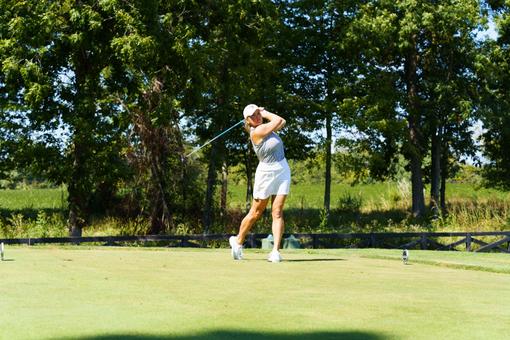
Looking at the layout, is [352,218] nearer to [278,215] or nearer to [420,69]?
[420,69]

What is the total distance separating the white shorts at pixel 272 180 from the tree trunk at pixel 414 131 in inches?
1049

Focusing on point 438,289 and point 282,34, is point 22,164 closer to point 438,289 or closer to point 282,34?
point 282,34

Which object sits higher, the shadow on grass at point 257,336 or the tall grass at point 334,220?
the tall grass at point 334,220

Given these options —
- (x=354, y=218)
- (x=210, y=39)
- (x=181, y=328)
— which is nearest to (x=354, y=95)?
(x=354, y=218)

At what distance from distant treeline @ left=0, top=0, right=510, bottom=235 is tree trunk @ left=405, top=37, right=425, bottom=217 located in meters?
0.09

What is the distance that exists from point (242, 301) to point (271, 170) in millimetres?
4924

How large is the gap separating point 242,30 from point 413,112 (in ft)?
33.4

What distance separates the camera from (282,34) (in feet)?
115

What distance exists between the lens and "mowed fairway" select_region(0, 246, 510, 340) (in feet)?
14.8

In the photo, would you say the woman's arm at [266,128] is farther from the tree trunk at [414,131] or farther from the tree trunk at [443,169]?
the tree trunk at [443,169]

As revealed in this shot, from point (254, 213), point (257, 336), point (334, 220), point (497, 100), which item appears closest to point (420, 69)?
point (497, 100)

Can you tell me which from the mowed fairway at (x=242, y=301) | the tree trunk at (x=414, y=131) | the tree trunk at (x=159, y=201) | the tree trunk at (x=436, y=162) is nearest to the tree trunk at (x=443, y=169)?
the tree trunk at (x=436, y=162)

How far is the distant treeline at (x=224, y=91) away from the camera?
2348 cm

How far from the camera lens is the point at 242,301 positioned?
5.75m
